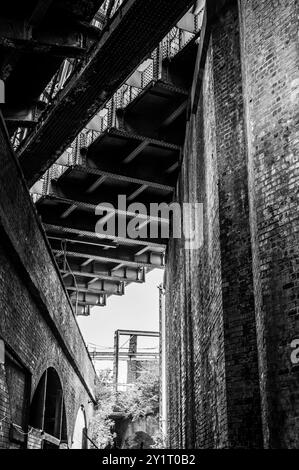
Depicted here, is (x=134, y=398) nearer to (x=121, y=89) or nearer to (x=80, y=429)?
(x=80, y=429)

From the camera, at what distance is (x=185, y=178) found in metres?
12.8

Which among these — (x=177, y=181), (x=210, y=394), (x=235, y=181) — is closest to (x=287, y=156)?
(x=235, y=181)

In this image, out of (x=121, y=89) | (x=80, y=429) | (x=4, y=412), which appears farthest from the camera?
(x=80, y=429)

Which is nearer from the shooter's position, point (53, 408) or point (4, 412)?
point (4, 412)

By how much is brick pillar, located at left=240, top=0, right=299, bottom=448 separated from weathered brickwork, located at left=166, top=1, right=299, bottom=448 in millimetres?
11

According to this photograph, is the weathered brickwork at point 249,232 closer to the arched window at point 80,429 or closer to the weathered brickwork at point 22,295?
the weathered brickwork at point 22,295

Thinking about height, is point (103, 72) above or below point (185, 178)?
above

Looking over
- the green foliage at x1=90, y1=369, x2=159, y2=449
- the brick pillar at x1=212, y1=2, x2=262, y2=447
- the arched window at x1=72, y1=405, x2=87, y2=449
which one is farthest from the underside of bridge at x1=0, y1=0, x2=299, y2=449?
the green foliage at x1=90, y1=369, x2=159, y2=449

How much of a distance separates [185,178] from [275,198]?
6.20m

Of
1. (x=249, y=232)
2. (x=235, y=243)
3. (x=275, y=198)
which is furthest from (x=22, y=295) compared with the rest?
(x=275, y=198)

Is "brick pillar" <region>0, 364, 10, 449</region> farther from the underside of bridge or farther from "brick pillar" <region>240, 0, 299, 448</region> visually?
"brick pillar" <region>240, 0, 299, 448</region>
